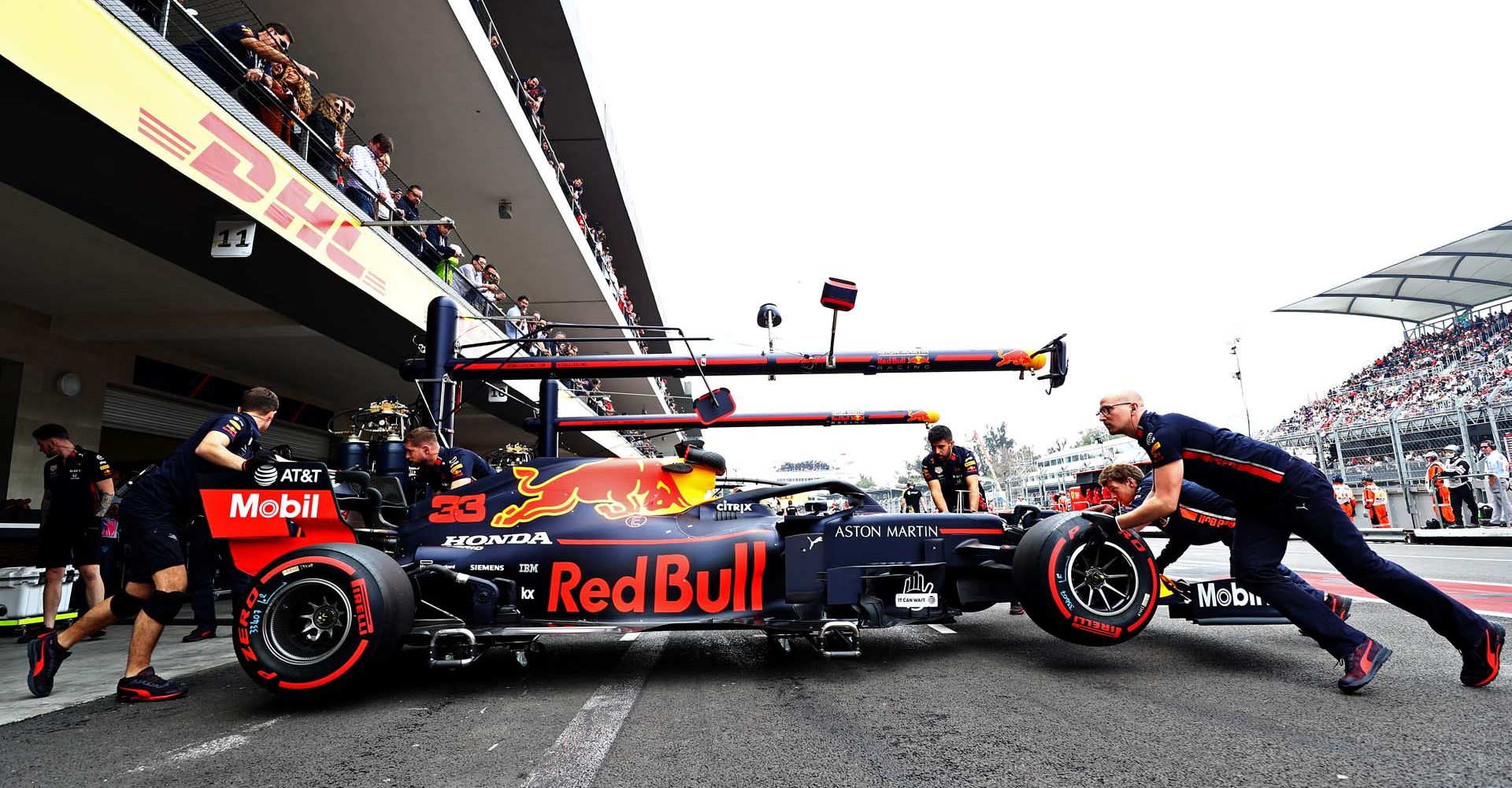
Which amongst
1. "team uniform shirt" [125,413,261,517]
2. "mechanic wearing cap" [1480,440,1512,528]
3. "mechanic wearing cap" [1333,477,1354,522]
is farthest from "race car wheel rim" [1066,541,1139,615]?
"mechanic wearing cap" [1480,440,1512,528]

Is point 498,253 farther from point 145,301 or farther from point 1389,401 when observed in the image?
point 1389,401

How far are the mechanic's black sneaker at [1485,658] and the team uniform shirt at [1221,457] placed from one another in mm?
849

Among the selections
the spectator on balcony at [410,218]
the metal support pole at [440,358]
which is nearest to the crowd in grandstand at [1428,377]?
the spectator on balcony at [410,218]

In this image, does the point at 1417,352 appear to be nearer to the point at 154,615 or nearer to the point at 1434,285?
the point at 1434,285

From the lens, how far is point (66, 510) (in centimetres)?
532

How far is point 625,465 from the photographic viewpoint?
4410 mm

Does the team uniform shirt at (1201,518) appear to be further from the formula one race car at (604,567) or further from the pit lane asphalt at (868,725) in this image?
the formula one race car at (604,567)

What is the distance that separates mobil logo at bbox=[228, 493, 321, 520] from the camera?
12.3ft

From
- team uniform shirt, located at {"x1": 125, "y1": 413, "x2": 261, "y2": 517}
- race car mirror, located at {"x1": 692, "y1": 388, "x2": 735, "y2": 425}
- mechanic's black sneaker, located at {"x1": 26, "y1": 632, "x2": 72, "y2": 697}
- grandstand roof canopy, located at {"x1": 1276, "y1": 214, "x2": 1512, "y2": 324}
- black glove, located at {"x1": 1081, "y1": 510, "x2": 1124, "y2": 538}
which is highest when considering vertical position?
grandstand roof canopy, located at {"x1": 1276, "y1": 214, "x2": 1512, "y2": 324}

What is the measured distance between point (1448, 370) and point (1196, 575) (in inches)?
1390

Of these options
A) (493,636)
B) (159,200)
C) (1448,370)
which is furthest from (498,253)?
(1448,370)

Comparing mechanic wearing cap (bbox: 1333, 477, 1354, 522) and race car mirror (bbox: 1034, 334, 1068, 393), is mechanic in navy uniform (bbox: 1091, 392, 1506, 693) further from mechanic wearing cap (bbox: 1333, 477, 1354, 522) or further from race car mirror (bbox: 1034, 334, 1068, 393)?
mechanic wearing cap (bbox: 1333, 477, 1354, 522)

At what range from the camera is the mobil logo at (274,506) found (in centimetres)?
375

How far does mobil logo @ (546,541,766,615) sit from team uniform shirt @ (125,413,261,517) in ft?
5.70
